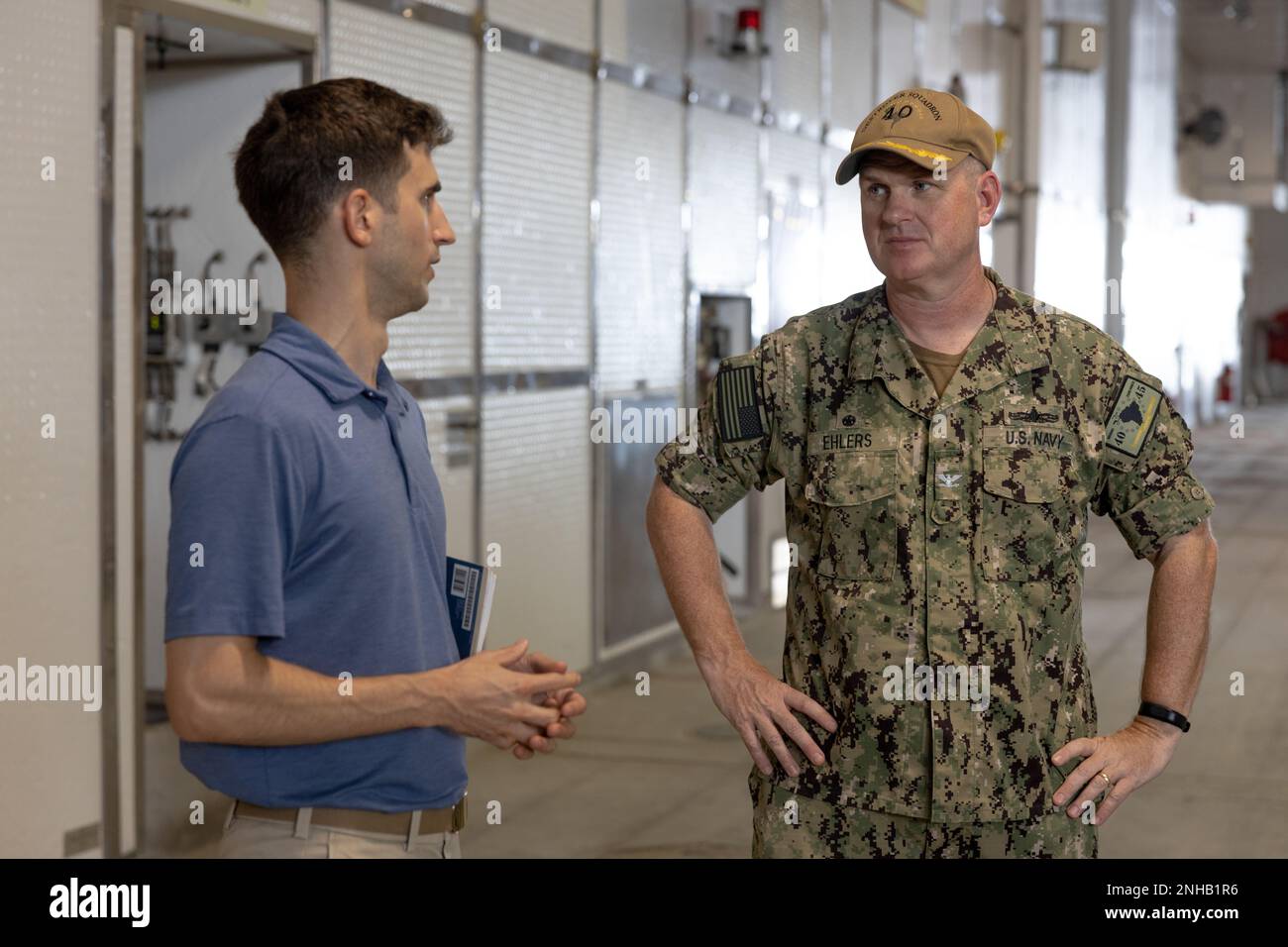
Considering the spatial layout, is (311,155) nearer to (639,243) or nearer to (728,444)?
(728,444)

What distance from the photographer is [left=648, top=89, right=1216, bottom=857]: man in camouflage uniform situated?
7.70ft

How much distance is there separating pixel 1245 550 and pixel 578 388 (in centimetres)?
642

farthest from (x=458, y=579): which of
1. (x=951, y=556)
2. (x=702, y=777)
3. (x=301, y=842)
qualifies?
(x=702, y=777)

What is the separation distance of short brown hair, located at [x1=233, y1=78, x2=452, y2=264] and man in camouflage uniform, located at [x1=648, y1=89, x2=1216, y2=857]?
0.74 metres

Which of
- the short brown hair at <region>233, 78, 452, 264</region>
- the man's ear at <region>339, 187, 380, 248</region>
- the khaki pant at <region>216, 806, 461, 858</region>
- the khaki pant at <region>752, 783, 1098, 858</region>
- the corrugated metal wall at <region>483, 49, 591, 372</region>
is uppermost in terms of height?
the corrugated metal wall at <region>483, 49, 591, 372</region>

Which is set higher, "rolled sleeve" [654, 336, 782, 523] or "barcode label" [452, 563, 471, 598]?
"rolled sleeve" [654, 336, 782, 523]

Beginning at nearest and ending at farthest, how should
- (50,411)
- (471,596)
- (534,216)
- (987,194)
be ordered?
(471,596)
(987,194)
(50,411)
(534,216)

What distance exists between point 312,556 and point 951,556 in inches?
39.3

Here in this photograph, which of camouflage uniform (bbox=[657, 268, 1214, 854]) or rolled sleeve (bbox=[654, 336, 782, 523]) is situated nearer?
camouflage uniform (bbox=[657, 268, 1214, 854])

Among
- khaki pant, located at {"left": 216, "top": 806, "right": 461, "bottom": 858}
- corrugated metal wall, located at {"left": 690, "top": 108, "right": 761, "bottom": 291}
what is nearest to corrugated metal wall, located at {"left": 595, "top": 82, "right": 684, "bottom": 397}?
corrugated metal wall, located at {"left": 690, "top": 108, "right": 761, "bottom": 291}

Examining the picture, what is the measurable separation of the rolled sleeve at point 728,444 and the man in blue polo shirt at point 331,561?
52 centimetres

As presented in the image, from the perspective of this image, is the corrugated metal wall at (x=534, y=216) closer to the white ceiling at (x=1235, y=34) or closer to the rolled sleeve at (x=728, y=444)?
the rolled sleeve at (x=728, y=444)

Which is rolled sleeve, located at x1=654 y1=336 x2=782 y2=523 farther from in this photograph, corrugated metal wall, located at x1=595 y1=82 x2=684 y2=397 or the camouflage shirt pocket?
corrugated metal wall, located at x1=595 y1=82 x2=684 y2=397

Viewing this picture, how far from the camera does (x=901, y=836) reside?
93.3 inches
